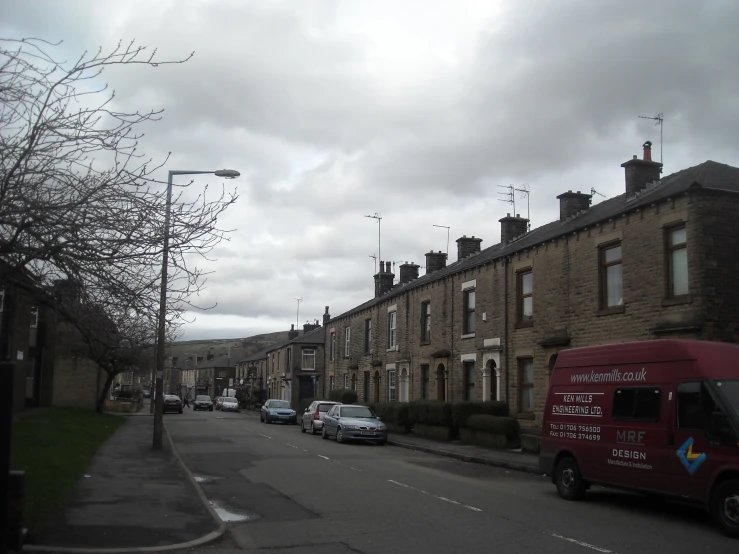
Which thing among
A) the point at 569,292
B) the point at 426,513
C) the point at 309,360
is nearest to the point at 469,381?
the point at 569,292

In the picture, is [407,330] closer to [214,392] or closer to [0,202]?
[0,202]

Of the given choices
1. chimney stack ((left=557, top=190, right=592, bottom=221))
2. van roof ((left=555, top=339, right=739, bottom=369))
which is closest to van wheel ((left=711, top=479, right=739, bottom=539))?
van roof ((left=555, top=339, right=739, bottom=369))

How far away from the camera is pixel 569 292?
2142cm

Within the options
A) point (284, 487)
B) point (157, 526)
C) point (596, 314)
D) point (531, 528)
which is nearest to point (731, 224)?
point (596, 314)

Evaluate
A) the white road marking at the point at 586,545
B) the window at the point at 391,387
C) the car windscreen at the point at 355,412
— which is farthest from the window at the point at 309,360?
the white road marking at the point at 586,545

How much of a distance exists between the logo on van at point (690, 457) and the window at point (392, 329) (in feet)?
84.9

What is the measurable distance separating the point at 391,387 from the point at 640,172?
760 inches

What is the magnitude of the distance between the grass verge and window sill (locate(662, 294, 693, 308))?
1377 centimetres

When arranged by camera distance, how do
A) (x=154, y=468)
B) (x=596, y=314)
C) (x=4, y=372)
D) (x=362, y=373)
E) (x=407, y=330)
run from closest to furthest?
1. (x=4, y=372)
2. (x=154, y=468)
3. (x=596, y=314)
4. (x=407, y=330)
5. (x=362, y=373)

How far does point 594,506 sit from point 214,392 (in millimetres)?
101874

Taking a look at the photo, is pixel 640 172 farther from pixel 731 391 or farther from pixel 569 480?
pixel 731 391

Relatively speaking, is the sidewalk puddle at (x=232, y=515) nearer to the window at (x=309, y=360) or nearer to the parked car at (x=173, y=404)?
the parked car at (x=173, y=404)

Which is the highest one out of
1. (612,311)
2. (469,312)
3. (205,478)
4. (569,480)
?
(469,312)

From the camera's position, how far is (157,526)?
9422 mm
